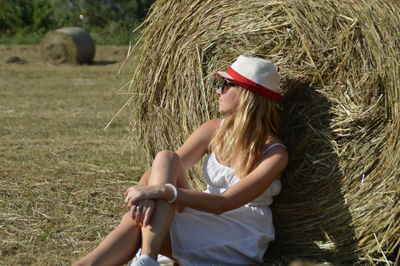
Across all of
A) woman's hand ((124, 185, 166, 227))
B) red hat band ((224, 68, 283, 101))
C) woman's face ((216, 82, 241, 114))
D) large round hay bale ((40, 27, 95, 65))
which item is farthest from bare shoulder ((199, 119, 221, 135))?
large round hay bale ((40, 27, 95, 65))

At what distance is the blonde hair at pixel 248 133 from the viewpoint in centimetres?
423

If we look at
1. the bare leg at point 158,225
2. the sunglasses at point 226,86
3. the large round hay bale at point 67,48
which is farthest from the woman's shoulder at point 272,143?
the large round hay bale at point 67,48

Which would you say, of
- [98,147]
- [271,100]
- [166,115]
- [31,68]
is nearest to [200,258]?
[271,100]

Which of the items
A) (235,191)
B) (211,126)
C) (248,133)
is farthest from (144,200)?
(211,126)

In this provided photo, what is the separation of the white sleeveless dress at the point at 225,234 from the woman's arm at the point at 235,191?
4.3 inches

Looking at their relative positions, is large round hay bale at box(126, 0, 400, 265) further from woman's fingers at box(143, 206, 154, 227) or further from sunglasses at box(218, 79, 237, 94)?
woman's fingers at box(143, 206, 154, 227)

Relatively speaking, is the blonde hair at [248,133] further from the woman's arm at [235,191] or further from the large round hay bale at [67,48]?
the large round hay bale at [67,48]

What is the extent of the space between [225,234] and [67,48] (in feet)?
45.8

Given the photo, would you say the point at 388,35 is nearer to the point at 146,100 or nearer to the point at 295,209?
the point at 295,209

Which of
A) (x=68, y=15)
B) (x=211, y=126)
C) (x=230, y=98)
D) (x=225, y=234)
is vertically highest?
(x=230, y=98)

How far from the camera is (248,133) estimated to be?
427cm

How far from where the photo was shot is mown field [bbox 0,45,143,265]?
460 centimetres

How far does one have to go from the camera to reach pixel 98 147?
23.9ft

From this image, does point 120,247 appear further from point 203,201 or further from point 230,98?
point 230,98
